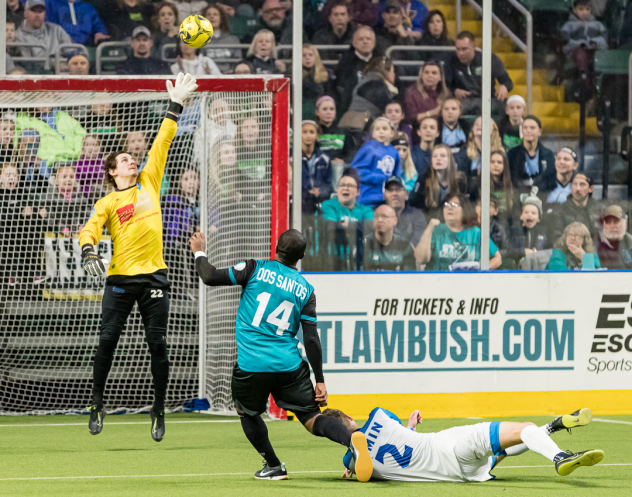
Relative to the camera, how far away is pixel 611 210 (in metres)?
9.47

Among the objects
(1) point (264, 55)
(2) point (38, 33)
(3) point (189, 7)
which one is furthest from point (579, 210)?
Result: (2) point (38, 33)

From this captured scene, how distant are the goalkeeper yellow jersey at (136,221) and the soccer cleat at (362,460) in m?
2.36

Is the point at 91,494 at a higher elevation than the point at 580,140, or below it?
below

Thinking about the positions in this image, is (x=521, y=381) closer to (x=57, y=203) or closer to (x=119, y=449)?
(x=119, y=449)

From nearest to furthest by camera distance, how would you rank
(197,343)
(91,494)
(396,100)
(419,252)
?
(91,494) → (197,343) → (419,252) → (396,100)

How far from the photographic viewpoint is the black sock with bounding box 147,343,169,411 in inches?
242

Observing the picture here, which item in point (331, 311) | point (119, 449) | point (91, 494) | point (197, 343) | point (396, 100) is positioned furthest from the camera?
point (396, 100)

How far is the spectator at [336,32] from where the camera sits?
31.6ft

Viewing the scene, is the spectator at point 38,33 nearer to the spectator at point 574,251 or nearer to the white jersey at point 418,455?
the spectator at point 574,251

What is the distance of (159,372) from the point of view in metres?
6.18

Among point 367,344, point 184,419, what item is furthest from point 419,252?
point 184,419

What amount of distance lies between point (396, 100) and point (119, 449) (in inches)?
204

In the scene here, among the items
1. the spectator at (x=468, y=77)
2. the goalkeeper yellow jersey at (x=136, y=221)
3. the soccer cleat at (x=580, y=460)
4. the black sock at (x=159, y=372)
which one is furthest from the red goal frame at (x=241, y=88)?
the soccer cleat at (x=580, y=460)

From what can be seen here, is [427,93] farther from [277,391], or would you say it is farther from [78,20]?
[277,391]
